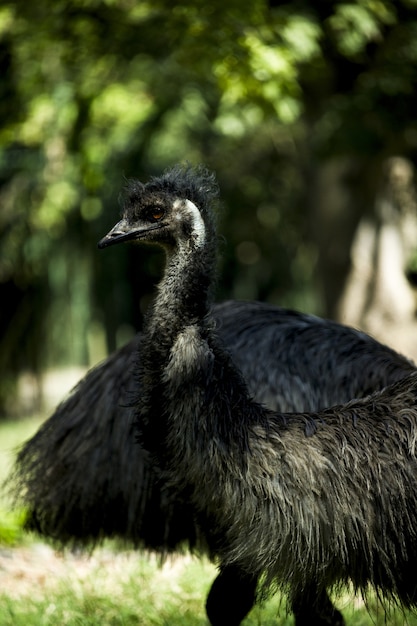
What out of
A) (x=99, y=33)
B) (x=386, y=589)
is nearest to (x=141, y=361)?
(x=386, y=589)

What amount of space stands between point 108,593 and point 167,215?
2.21m

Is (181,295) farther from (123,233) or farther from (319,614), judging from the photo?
(319,614)

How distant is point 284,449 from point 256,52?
4205 mm

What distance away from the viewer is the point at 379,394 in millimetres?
3719

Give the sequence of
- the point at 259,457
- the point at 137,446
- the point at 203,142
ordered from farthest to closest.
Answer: the point at 203,142 < the point at 137,446 < the point at 259,457

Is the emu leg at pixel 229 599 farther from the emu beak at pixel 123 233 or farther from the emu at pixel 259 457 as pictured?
the emu beak at pixel 123 233

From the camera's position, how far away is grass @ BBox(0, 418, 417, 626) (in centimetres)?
461

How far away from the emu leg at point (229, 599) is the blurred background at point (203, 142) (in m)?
3.84

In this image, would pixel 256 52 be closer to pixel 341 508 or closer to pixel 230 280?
pixel 341 508

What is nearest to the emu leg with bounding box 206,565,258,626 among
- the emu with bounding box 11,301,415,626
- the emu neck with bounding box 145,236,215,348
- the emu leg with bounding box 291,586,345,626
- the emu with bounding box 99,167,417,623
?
the emu with bounding box 11,301,415,626

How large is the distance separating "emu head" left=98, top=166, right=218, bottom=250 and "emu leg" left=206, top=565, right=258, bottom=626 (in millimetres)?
1302

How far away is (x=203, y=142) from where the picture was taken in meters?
12.6

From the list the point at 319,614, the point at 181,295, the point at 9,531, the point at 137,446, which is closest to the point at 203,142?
the point at 9,531

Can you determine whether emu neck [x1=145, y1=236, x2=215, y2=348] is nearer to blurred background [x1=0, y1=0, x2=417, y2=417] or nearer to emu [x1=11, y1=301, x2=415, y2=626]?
emu [x1=11, y1=301, x2=415, y2=626]
